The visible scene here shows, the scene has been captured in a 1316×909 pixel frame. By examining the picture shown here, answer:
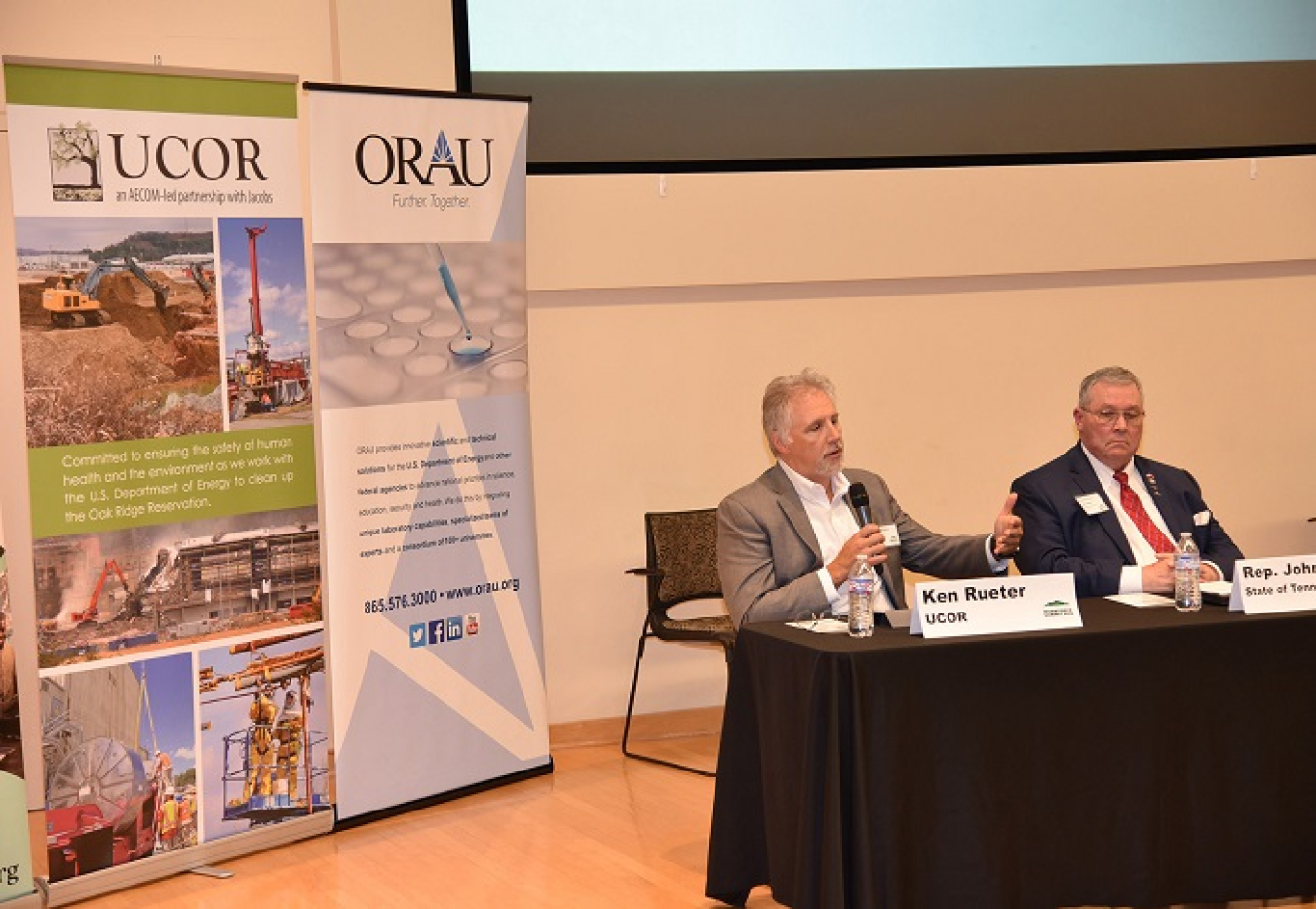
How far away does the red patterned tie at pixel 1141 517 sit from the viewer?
4738mm

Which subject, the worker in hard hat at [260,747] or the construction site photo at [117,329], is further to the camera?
the worker in hard hat at [260,747]

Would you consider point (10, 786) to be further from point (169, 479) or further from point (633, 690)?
point (633, 690)

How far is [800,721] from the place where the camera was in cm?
373

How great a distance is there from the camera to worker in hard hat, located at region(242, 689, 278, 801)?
4.90 meters

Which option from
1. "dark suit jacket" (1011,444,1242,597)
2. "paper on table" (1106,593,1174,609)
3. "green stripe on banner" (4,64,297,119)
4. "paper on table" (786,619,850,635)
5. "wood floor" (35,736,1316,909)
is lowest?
"wood floor" (35,736,1316,909)

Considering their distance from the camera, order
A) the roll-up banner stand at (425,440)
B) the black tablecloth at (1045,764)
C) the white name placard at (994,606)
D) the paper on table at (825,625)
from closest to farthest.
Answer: the black tablecloth at (1045,764) → the white name placard at (994,606) → the paper on table at (825,625) → the roll-up banner stand at (425,440)

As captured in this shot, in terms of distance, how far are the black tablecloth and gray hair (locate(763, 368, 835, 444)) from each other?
71cm

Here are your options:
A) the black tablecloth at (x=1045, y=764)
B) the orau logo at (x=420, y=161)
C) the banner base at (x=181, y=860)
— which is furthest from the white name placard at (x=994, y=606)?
the orau logo at (x=420, y=161)

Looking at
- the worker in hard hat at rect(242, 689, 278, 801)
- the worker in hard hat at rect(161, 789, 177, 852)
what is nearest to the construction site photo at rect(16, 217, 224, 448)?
the worker in hard hat at rect(242, 689, 278, 801)

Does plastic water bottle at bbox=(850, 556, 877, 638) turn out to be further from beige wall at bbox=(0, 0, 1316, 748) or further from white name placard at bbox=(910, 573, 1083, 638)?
beige wall at bbox=(0, 0, 1316, 748)

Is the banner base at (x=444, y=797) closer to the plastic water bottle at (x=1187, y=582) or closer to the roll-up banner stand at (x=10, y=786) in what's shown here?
the roll-up banner stand at (x=10, y=786)

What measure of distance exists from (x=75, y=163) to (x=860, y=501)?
8.12ft

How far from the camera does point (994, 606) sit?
3770 mm

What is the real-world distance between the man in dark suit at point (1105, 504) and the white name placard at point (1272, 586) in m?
0.58
